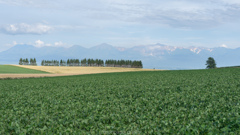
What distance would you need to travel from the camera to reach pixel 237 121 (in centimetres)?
1039

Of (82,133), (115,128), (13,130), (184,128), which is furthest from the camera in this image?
(13,130)

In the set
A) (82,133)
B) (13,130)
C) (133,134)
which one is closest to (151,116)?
(133,134)

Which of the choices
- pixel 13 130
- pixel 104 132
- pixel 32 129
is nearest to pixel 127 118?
pixel 104 132

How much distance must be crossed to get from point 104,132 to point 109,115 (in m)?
3.44

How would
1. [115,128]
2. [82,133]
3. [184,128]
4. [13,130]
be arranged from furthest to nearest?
[13,130] → [115,128] → [82,133] → [184,128]

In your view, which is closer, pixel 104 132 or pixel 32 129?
pixel 104 132

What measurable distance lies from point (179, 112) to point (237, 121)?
12.3 feet

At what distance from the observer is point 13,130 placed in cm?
1259

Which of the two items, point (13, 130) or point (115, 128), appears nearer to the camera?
point (115, 128)

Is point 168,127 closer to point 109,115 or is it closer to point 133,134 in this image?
point 133,134

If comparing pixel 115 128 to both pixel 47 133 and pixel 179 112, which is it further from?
pixel 179 112

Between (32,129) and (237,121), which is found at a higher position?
(237,121)

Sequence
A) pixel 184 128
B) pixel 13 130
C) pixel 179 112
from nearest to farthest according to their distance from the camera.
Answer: pixel 184 128
pixel 13 130
pixel 179 112

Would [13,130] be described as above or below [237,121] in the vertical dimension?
below
